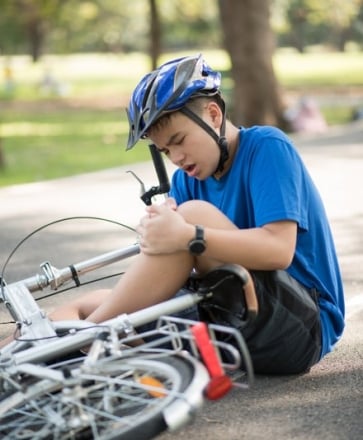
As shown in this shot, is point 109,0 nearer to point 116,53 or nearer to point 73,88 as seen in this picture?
point 116,53

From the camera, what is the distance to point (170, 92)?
377 centimetres

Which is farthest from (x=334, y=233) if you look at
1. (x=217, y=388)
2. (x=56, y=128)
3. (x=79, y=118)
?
(x=79, y=118)

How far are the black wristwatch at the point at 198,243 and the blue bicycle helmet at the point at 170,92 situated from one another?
1.38 ft

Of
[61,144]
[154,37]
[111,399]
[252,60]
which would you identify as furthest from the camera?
[154,37]

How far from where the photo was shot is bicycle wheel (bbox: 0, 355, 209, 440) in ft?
10.1

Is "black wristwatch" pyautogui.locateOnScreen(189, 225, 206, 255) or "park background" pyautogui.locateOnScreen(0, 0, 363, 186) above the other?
"black wristwatch" pyautogui.locateOnScreen(189, 225, 206, 255)

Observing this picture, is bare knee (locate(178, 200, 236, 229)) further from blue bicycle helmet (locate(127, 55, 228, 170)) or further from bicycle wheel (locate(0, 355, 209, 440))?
bicycle wheel (locate(0, 355, 209, 440))

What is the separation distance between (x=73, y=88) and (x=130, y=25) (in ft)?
150

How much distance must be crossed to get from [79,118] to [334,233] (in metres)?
18.4

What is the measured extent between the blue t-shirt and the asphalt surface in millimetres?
266

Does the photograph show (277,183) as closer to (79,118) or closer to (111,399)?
(111,399)

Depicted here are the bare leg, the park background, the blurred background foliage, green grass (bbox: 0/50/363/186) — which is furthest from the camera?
the blurred background foliage

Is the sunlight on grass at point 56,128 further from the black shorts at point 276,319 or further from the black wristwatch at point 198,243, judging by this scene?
the black wristwatch at point 198,243

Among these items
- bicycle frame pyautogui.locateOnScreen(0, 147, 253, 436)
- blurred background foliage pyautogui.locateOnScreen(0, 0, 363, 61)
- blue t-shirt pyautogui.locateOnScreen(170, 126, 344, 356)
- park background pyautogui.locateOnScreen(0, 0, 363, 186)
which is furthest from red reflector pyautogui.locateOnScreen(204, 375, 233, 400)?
blurred background foliage pyautogui.locateOnScreen(0, 0, 363, 61)
